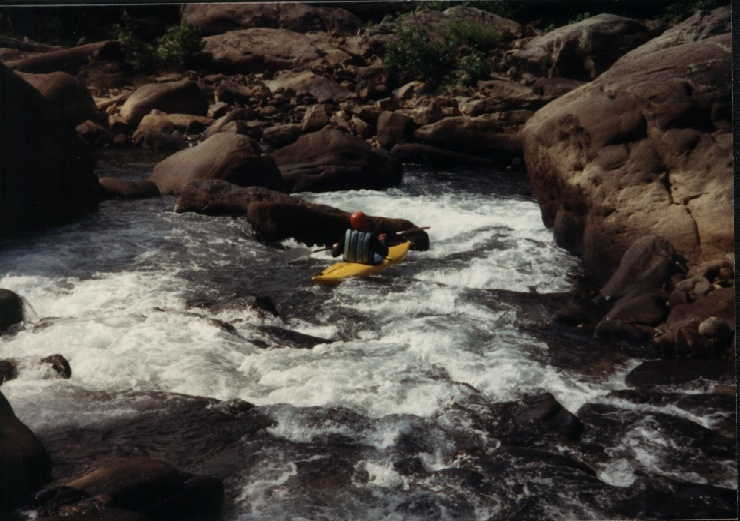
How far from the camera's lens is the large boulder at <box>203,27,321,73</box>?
1806cm

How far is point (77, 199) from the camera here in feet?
36.9

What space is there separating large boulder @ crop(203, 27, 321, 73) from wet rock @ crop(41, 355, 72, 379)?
1225 cm

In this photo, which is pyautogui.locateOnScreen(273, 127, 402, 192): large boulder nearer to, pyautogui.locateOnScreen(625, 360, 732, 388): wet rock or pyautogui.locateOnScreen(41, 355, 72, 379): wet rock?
pyautogui.locateOnScreen(41, 355, 72, 379): wet rock

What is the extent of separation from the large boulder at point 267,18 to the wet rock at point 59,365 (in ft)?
32.8

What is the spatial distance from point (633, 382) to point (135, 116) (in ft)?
41.0

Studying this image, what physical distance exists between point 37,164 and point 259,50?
9.18m

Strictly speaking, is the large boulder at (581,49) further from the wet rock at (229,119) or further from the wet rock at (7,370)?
the wet rock at (7,370)

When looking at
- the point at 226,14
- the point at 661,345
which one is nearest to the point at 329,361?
the point at 661,345

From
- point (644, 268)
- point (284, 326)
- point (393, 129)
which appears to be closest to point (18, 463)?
point (284, 326)

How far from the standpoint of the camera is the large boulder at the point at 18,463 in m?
4.44

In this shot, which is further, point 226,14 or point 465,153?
point 226,14

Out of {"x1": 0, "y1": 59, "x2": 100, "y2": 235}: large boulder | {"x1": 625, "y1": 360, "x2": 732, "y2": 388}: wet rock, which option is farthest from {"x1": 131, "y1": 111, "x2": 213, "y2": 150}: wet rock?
{"x1": 625, "y1": 360, "x2": 732, "y2": 388}: wet rock

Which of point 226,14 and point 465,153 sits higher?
point 226,14

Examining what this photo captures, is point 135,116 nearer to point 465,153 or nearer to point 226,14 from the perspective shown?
point 226,14
